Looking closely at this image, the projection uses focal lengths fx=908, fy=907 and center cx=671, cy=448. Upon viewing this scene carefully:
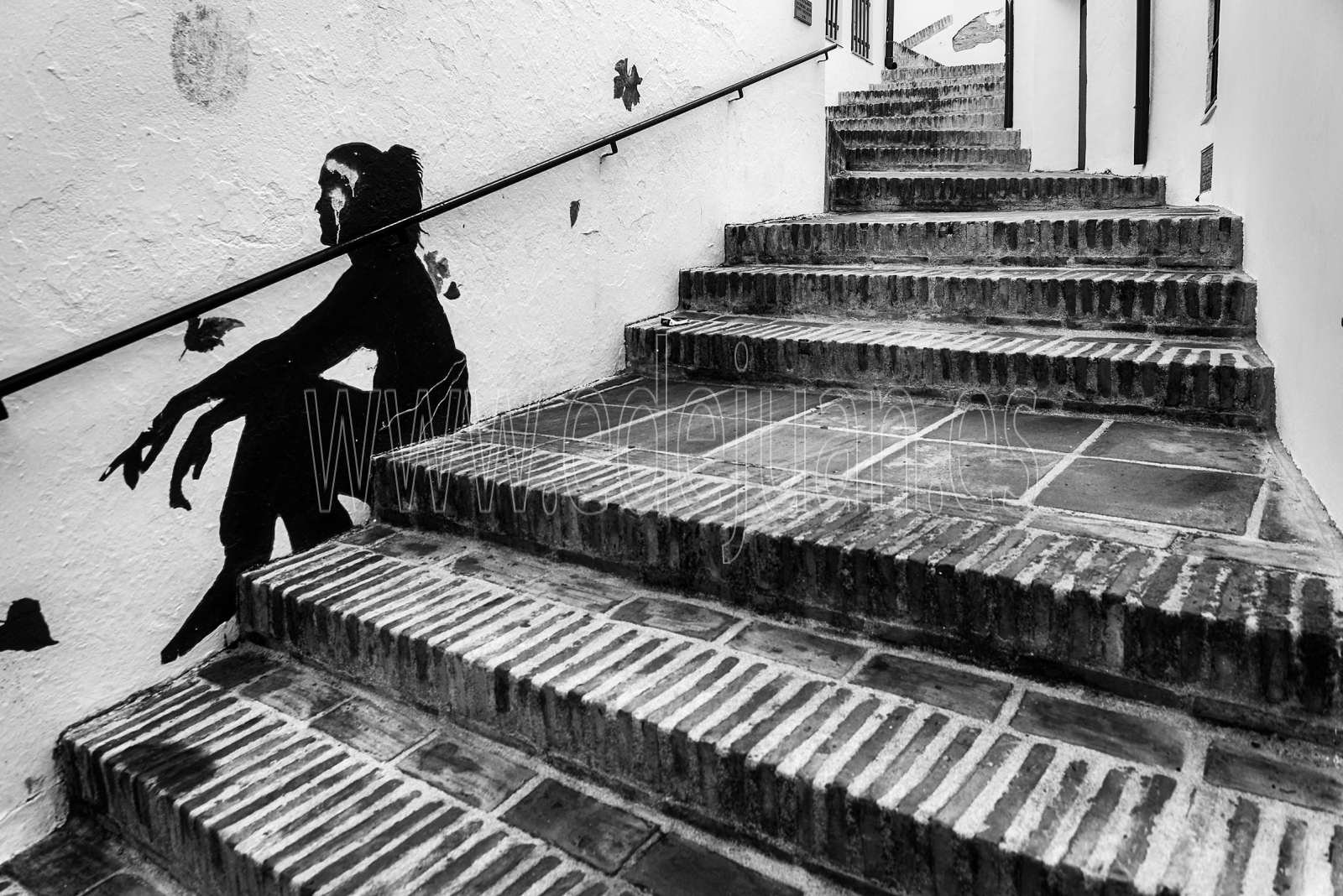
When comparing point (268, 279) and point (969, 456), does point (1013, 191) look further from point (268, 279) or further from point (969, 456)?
point (268, 279)

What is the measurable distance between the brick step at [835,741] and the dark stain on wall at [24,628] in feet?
1.42

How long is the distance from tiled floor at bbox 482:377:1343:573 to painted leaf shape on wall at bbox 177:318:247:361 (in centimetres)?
81

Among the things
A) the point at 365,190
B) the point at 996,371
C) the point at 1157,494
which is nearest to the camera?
the point at 1157,494

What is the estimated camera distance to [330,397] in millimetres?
2346

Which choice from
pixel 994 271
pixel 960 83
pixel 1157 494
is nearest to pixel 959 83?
pixel 960 83

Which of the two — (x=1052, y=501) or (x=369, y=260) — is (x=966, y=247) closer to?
(x=1052, y=501)

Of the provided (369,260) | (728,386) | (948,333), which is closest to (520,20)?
(369,260)

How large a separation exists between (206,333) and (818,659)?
4.95ft

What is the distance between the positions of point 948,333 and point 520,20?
1692mm

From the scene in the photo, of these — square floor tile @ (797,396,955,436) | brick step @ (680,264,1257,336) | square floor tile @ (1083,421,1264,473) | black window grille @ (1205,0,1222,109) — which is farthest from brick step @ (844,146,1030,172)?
square floor tile @ (1083,421,1264,473)

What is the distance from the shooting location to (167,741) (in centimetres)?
182

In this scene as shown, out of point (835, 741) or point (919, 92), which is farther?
point (919, 92)

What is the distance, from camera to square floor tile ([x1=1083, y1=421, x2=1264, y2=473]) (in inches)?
84.4

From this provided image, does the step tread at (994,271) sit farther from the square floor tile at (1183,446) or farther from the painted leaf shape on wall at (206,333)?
the painted leaf shape on wall at (206,333)
